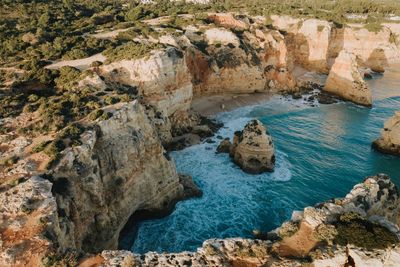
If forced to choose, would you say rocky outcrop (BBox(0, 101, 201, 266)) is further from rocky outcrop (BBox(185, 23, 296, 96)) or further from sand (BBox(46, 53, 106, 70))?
rocky outcrop (BBox(185, 23, 296, 96))

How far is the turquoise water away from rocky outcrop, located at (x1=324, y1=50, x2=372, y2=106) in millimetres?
2568

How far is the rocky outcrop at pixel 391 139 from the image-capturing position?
46125 millimetres

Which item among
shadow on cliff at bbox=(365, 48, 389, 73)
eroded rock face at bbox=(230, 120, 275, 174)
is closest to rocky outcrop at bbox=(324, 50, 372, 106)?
shadow on cliff at bbox=(365, 48, 389, 73)

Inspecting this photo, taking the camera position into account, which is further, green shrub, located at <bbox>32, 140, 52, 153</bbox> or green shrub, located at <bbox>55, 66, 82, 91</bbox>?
green shrub, located at <bbox>55, 66, 82, 91</bbox>

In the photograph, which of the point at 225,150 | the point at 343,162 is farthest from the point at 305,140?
the point at 225,150

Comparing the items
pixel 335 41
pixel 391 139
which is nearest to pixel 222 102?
pixel 391 139

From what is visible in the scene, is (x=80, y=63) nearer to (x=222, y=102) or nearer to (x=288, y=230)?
(x=222, y=102)

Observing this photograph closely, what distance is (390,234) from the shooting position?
19.9 meters

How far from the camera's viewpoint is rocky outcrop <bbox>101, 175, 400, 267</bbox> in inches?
756

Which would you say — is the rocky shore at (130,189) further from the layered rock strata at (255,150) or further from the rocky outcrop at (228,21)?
the rocky outcrop at (228,21)

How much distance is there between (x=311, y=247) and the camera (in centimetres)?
2108

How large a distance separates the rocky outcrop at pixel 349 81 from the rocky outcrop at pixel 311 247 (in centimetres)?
4522

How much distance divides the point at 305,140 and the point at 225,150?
40.1 feet

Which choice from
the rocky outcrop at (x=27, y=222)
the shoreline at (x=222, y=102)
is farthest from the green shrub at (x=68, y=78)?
the shoreline at (x=222, y=102)
